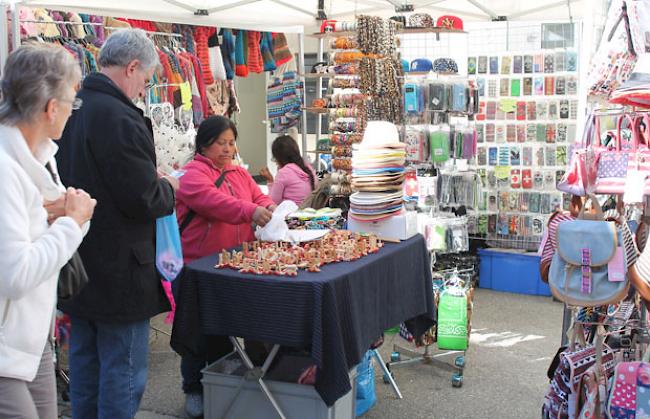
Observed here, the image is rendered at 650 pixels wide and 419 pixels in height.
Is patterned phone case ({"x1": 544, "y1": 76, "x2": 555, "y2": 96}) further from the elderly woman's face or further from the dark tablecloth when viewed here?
the elderly woman's face

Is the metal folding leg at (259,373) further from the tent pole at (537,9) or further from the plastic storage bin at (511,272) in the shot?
the tent pole at (537,9)

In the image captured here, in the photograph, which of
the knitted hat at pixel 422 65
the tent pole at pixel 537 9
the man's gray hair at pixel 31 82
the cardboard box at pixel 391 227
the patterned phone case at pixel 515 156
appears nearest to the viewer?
the man's gray hair at pixel 31 82

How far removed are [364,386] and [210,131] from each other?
152 centimetres

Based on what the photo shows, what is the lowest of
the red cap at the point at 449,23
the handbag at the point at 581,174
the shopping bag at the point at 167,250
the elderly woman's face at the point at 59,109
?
the shopping bag at the point at 167,250

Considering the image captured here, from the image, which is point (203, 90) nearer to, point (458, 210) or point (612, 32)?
point (458, 210)

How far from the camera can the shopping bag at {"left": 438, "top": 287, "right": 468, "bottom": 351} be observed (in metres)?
4.49

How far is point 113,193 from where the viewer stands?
2.70 metres

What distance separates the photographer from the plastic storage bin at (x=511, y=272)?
6480 millimetres

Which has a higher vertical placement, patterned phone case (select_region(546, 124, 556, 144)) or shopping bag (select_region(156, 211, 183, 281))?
patterned phone case (select_region(546, 124, 556, 144))

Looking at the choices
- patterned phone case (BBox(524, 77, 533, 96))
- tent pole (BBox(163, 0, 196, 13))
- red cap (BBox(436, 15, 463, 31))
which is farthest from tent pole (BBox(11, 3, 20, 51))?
patterned phone case (BBox(524, 77, 533, 96))

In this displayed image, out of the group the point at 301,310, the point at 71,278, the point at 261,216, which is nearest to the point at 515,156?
the point at 261,216

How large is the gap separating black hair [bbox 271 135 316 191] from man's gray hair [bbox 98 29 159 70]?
8.59ft

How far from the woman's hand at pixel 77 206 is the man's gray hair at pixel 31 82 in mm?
223

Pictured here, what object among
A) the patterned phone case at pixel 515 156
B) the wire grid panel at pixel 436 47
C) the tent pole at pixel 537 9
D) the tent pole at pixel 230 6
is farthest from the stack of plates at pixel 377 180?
the tent pole at pixel 537 9
